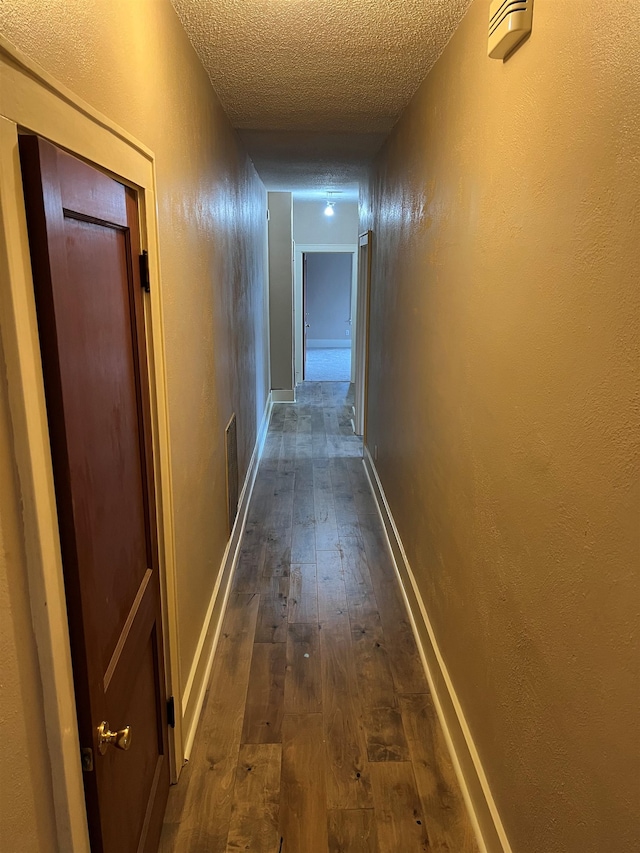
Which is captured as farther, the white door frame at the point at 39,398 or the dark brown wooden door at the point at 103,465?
the dark brown wooden door at the point at 103,465

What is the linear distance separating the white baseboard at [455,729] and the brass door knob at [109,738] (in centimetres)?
109

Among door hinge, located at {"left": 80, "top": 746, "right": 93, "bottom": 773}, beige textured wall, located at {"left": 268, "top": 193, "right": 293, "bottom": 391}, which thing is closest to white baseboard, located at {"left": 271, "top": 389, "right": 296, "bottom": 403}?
beige textured wall, located at {"left": 268, "top": 193, "right": 293, "bottom": 391}

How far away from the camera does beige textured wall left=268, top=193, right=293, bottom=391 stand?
23.1ft

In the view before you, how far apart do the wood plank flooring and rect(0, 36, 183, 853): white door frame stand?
0.96 m

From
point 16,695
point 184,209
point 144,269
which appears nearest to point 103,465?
point 16,695

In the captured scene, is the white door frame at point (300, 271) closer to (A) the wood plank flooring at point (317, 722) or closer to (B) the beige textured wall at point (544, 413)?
(A) the wood plank flooring at point (317, 722)

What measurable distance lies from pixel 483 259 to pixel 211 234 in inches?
55.3

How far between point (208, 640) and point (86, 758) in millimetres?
1550

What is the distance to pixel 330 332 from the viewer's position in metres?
13.1

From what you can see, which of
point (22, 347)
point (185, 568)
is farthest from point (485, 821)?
point (22, 347)

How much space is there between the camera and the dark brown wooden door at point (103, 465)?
0.94 metres

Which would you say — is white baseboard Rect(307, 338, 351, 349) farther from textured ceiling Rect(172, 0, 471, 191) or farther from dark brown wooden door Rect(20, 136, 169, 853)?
dark brown wooden door Rect(20, 136, 169, 853)

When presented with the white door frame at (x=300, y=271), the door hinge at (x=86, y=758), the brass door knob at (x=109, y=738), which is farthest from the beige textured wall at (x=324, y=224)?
the door hinge at (x=86, y=758)

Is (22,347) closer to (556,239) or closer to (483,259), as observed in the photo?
(556,239)
